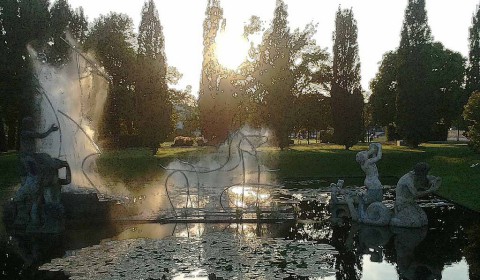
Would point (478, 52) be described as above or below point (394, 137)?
above

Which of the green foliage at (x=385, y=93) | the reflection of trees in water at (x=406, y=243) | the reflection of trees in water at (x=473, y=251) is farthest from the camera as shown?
the green foliage at (x=385, y=93)

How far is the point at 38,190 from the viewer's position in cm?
1769

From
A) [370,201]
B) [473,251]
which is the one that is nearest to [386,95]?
[370,201]

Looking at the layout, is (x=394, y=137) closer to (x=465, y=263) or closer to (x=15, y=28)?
(x=15, y=28)

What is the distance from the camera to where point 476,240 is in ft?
50.2

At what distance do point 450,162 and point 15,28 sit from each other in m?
35.8

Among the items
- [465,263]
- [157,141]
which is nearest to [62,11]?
[157,141]

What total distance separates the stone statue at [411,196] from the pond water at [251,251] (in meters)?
0.42

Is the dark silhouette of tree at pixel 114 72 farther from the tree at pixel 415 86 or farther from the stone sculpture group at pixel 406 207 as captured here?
the stone sculpture group at pixel 406 207

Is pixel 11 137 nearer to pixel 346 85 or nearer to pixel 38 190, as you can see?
pixel 346 85

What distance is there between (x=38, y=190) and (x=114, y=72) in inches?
1561

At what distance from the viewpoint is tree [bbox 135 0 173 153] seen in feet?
152

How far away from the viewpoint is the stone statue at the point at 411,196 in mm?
16797

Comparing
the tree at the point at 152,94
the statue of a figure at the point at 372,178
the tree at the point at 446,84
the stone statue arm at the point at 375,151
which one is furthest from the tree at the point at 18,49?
the tree at the point at 446,84
